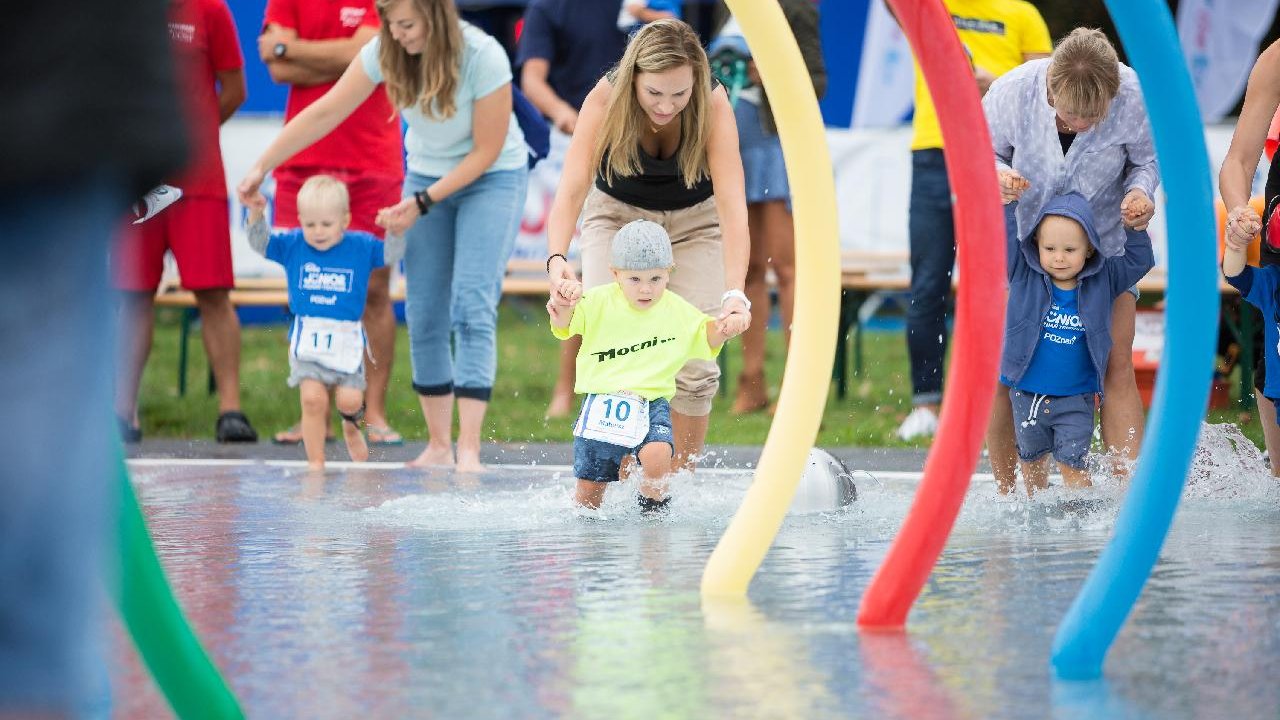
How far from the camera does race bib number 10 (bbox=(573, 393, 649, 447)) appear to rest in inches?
241

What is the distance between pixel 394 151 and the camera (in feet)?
29.5

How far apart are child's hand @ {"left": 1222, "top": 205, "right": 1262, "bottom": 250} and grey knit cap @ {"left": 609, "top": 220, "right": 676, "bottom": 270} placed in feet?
6.12

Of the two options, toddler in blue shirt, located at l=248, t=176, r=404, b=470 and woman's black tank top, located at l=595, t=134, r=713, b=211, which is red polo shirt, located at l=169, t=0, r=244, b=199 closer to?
toddler in blue shirt, located at l=248, t=176, r=404, b=470

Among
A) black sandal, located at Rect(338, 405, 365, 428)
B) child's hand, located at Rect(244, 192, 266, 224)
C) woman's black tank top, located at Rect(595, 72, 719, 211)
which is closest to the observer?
woman's black tank top, located at Rect(595, 72, 719, 211)

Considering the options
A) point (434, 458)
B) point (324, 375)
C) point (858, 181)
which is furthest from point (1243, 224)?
point (858, 181)

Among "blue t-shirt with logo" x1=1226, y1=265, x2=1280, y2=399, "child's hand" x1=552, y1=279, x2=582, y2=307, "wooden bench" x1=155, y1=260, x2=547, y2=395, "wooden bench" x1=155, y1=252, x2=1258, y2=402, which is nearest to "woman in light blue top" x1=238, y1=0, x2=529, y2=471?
"child's hand" x1=552, y1=279, x2=582, y2=307

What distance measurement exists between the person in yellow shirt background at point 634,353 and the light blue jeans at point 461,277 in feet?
5.28

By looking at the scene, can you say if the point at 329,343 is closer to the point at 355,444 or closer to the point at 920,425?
the point at 355,444

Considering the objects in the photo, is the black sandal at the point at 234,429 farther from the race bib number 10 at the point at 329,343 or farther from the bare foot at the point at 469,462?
the bare foot at the point at 469,462

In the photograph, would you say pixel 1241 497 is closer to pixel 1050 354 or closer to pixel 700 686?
pixel 1050 354

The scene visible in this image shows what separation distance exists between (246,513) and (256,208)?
1.90 metres

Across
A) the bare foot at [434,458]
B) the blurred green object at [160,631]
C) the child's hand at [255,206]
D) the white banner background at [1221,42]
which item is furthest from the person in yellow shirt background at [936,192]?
the blurred green object at [160,631]

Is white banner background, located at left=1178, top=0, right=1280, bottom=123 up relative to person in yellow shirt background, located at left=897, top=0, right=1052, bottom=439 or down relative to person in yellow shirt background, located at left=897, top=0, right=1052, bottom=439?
up

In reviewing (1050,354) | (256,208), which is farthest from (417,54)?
(1050,354)
